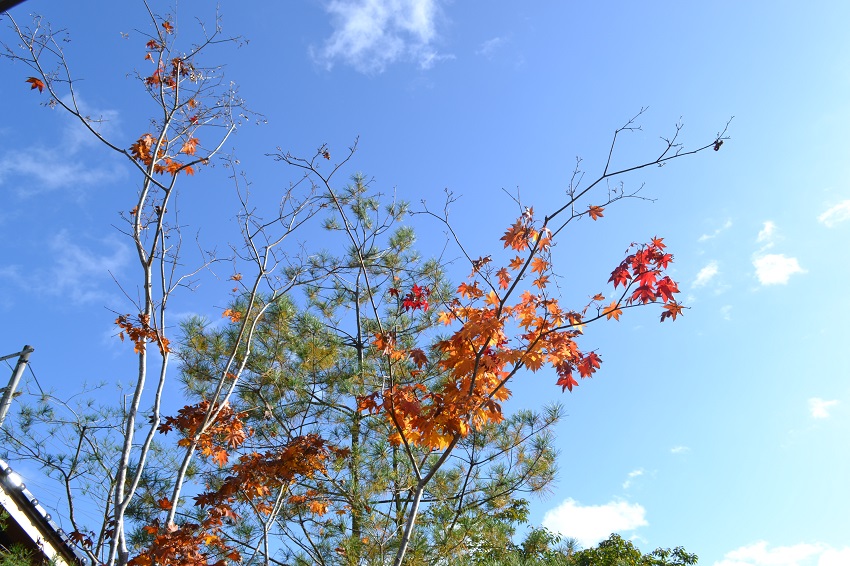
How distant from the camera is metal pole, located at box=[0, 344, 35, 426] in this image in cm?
479

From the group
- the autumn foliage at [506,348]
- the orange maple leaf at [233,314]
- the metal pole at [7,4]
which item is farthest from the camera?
the orange maple leaf at [233,314]

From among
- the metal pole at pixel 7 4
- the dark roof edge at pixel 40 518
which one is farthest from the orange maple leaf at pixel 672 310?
the dark roof edge at pixel 40 518

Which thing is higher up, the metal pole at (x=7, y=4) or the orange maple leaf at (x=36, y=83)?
the orange maple leaf at (x=36, y=83)

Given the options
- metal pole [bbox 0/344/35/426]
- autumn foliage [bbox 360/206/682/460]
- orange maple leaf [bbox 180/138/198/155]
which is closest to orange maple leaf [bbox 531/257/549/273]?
autumn foliage [bbox 360/206/682/460]

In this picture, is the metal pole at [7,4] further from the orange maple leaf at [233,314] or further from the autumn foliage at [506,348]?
the orange maple leaf at [233,314]

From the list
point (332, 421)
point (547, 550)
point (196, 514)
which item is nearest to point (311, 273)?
point (332, 421)

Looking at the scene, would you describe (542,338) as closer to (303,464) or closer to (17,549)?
(303,464)

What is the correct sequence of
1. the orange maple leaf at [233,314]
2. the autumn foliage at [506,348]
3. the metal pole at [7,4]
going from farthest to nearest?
the orange maple leaf at [233,314], the autumn foliage at [506,348], the metal pole at [7,4]

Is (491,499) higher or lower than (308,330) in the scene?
lower

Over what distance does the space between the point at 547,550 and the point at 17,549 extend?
15.5 ft

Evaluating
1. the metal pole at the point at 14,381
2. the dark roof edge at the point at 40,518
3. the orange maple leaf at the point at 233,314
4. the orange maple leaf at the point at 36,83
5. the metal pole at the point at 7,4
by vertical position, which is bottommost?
the metal pole at the point at 7,4

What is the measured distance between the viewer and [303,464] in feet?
14.8

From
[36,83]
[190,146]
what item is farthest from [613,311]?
[36,83]

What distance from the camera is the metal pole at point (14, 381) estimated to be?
479 centimetres
